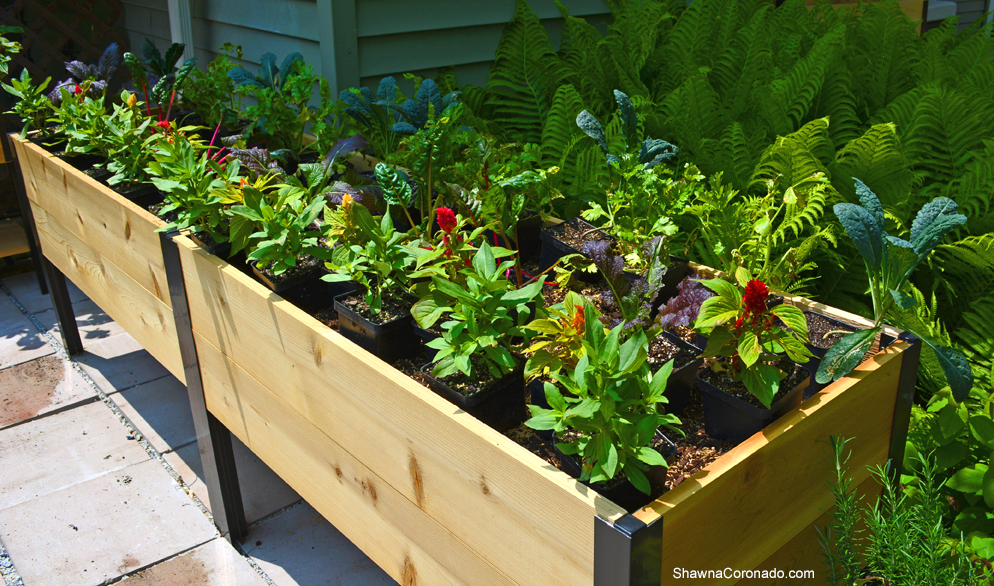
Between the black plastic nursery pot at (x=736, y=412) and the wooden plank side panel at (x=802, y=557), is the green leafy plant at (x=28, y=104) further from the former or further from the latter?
the wooden plank side panel at (x=802, y=557)

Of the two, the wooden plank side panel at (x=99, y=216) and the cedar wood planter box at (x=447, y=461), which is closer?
the cedar wood planter box at (x=447, y=461)

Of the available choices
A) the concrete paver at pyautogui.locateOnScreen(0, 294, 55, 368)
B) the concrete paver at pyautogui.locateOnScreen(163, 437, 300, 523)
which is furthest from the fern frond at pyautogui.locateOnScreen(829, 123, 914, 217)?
the concrete paver at pyautogui.locateOnScreen(0, 294, 55, 368)

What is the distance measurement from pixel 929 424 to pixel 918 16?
4376 millimetres

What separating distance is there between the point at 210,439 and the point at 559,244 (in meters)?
1.18

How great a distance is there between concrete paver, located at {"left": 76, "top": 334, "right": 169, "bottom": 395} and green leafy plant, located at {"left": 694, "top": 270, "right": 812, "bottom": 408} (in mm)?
2638

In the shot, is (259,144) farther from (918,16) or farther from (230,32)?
(918,16)

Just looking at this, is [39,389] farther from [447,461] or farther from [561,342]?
[561,342]

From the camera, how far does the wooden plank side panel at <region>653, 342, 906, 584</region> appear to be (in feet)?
3.24

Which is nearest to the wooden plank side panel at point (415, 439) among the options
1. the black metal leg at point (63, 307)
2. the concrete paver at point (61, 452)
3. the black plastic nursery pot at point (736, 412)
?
the black plastic nursery pot at point (736, 412)

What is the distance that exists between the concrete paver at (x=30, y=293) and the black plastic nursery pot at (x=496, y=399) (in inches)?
126

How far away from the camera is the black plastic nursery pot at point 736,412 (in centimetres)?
114

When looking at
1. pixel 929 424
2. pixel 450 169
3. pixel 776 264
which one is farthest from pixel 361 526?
pixel 929 424

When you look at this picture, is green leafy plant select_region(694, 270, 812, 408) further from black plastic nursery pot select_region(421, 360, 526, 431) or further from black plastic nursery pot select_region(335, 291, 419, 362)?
black plastic nursery pot select_region(335, 291, 419, 362)

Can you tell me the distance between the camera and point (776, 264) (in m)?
1.66
